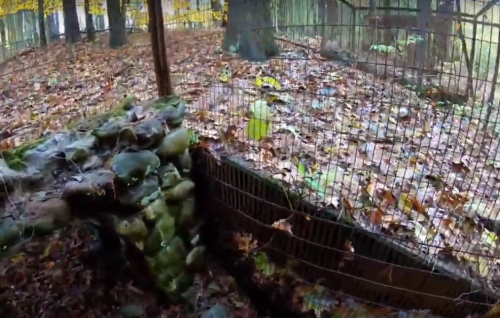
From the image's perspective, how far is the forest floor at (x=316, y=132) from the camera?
2.69 meters

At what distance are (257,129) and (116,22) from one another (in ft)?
14.2

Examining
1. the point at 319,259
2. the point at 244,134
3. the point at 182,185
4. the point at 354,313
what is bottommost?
the point at 354,313

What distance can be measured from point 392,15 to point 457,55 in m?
1.12

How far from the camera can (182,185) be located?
287 centimetres

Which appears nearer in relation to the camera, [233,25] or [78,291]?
[78,291]

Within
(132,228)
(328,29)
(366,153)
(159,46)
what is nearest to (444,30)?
(328,29)

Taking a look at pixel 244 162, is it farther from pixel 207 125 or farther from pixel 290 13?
pixel 290 13

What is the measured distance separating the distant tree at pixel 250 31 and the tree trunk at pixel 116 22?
159 centimetres

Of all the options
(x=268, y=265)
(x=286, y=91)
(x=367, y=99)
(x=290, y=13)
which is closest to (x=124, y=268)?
(x=268, y=265)

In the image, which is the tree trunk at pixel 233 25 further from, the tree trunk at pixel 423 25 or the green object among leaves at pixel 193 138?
the green object among leaves at pixel 193 138

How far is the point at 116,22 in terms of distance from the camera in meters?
6.75

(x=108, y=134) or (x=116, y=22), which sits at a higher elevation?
(x=116, y=22)

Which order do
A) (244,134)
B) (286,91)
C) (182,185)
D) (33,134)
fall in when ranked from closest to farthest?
(182,185), (244,134), (33,134), (286,91)

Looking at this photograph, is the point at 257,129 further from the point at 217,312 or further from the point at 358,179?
the point at 217,312
